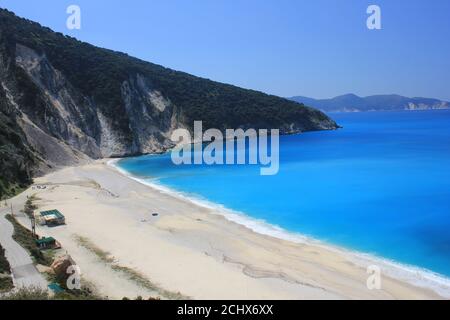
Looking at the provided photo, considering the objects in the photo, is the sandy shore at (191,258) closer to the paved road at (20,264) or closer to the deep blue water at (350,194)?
the paved road at (20,264)

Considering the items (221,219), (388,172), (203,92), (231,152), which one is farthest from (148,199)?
(203,92)

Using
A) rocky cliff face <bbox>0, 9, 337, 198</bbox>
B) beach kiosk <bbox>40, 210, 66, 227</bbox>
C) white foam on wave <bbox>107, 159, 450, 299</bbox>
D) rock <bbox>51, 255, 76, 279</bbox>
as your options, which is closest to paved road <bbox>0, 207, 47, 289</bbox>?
rock <bbox>51, 255, 76, 279</bbox>

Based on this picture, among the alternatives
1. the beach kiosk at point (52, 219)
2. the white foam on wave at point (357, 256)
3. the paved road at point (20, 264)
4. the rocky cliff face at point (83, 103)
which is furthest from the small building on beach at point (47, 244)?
the rocky cliff face at point (83, 103)

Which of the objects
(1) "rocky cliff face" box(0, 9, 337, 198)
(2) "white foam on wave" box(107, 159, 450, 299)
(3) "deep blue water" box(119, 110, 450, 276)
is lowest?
(2) "white foam on wave" box(107, 159, 450, 299)

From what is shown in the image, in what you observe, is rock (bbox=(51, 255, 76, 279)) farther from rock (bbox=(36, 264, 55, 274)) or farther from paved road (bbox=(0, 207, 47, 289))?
paved road (bbox=(0, 207, 47, 289))

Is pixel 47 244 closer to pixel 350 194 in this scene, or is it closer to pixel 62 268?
pixel 62 268
